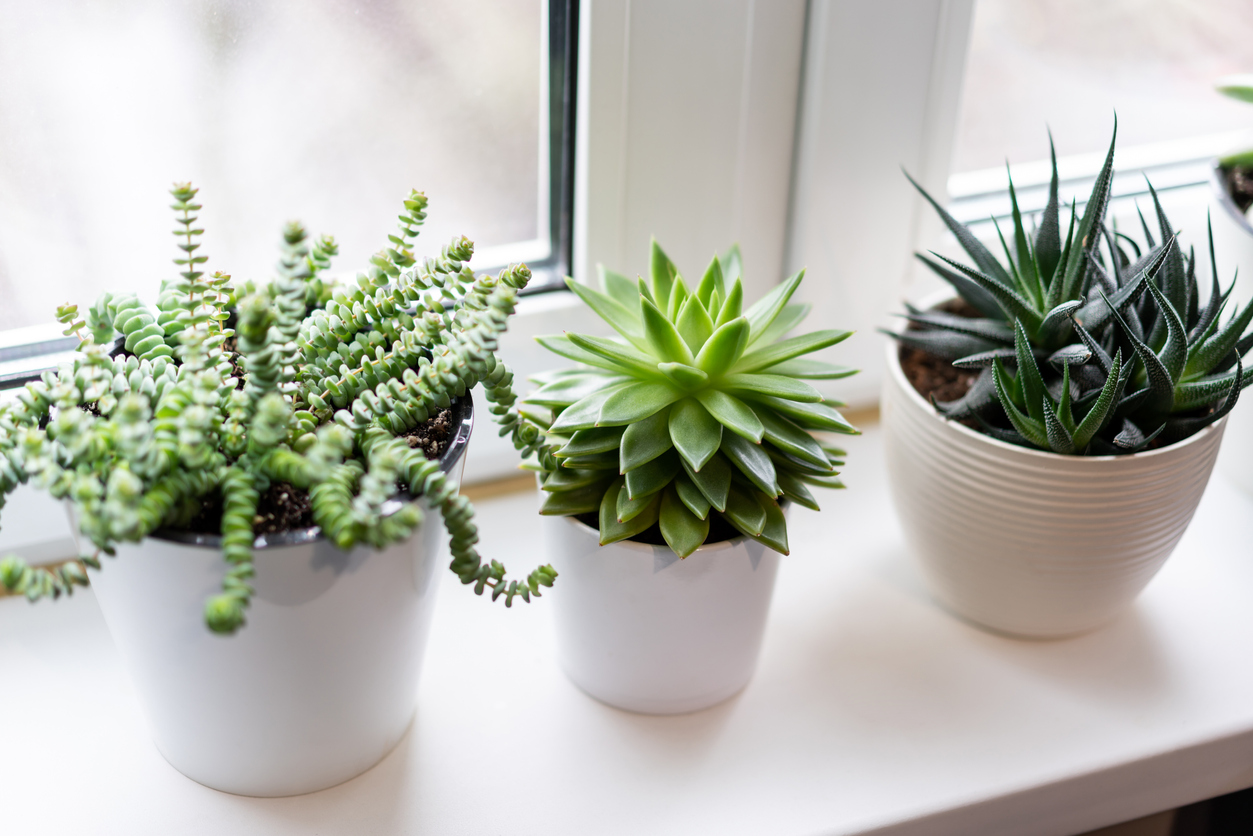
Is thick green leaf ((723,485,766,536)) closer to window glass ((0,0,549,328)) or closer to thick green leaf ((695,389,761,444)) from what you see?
thick green leaf ((695,389,761,444))

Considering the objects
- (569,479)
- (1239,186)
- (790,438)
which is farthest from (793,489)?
(1239,186)

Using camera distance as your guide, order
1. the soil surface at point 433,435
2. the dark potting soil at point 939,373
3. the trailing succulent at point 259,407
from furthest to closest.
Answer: the dark potting soil at point 939,373 < the soil surface at point 433,435 < the trailing succulent at point 259,407

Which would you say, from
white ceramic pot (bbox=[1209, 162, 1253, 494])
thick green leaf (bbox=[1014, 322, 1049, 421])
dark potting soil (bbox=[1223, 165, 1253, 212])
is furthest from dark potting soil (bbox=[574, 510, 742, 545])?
dark potting soil (bbox=[1223, 165, 1253, 212])

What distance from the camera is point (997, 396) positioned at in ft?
2.23

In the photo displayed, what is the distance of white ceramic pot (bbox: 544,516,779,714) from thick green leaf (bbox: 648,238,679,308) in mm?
163

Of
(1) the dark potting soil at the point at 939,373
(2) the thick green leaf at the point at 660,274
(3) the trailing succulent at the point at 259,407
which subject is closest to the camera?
(3) the trailing succulent at the point at 259,407

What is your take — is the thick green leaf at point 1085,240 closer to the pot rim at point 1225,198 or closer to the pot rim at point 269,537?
the pot rim at point 1225,198

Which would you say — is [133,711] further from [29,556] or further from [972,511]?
[972,511]

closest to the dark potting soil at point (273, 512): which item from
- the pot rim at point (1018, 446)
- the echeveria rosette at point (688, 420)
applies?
the echeveria rosette at point (688, 420)

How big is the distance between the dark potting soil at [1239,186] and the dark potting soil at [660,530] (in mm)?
575

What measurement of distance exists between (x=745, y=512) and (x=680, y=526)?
0.14 feet

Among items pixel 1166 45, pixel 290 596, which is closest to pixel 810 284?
pixel 1166 45

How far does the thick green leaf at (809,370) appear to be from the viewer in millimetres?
655

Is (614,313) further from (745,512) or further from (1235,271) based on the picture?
(1235,271)
